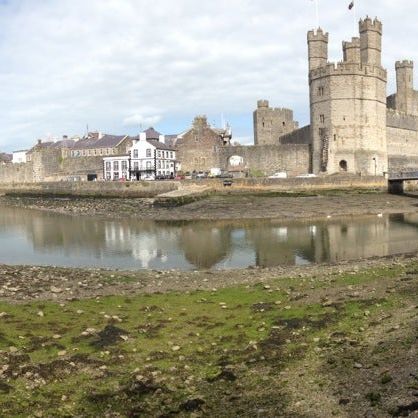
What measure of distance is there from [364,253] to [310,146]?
3518 centimetres

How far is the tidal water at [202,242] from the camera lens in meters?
20.4

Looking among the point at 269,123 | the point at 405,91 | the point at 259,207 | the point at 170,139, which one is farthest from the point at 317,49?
the point at 170,139

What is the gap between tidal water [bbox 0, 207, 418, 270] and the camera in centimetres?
2041

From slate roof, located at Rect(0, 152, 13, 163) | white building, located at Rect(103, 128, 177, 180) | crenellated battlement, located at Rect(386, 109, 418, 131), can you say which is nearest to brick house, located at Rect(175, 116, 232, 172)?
white building, located at Rect(103, 128, 177, 180)

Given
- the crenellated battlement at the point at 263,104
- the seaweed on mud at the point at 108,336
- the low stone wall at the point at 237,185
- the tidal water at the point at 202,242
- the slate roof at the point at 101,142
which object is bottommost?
the tidal water at the point at 202,242

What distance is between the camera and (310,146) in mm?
55031

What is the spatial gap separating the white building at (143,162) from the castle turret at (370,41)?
2417cm

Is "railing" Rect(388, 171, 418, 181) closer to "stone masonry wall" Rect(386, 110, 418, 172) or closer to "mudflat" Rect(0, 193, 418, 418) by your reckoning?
"stone masonry wall" Rect(386, 110, 418, 172)

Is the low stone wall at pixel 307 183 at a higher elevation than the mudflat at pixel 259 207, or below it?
higher

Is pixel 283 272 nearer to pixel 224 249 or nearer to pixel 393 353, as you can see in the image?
pixel 224 249

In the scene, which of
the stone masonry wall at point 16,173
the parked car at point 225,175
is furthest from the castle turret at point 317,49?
the stone masonry wall at point 16,173

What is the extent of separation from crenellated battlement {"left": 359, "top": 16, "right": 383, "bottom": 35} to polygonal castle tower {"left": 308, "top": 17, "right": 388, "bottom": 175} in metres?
6.40

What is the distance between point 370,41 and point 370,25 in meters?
1.81

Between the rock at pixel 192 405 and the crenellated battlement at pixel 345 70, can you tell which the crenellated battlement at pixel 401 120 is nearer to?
the crenellated battlement at pixel 345 70
